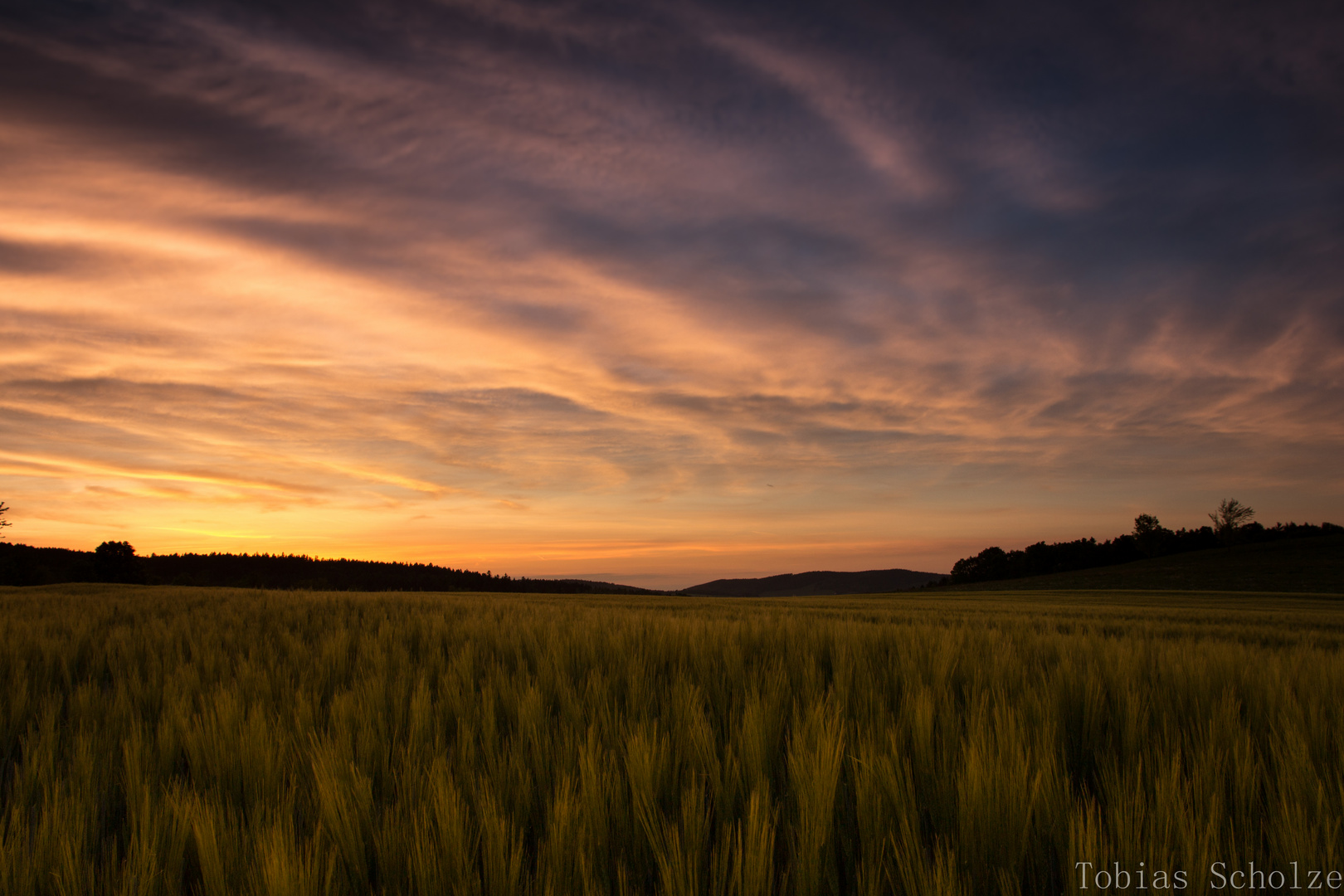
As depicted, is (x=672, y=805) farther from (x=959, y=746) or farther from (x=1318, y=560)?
(x=1318, y=560)

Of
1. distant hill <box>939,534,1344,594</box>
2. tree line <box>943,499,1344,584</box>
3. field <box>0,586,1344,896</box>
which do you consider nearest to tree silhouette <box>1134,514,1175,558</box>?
tree line <box>943,499,1344,584</box>

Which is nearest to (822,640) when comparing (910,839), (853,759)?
(853,759)

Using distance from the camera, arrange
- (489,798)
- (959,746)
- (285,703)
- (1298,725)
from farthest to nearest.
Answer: (285,703) < (1298,725) < (959,746) < (489,798)

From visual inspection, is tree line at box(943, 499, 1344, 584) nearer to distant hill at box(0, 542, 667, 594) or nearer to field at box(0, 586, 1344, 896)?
distant hill at box(0, 542, 667, 594)

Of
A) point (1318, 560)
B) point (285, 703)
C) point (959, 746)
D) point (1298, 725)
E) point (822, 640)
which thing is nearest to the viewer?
point (959, 746)

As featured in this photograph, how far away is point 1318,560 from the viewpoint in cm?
4925

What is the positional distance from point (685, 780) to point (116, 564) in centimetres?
6387

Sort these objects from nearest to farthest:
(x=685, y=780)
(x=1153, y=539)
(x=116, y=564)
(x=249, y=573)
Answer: (x=685, y=780) < (x=116, y=564) < (x=249, y=573) < (x=1153, y=539)

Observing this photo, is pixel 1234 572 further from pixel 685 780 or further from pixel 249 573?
pixel 249 573

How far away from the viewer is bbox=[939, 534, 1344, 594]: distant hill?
4266 centimetres

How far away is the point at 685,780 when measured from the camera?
1614 mm

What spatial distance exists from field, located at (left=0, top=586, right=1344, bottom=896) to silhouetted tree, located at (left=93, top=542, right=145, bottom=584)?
60405 millimetres

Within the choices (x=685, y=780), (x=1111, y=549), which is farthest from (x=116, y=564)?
(x=1111, y=549)

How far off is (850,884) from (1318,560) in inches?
2811
